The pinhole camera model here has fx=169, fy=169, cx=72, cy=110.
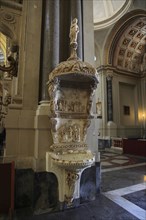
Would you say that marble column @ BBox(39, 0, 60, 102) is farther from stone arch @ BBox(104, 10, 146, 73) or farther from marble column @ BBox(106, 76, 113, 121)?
marble column @ BBox(106, 76, 113, 121)

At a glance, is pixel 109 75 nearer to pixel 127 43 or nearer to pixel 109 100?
pixel 109 100

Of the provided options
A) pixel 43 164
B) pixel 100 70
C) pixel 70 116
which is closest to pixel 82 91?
pixel 70 116

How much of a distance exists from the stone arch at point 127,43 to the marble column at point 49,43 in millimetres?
7649

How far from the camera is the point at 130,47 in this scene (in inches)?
457

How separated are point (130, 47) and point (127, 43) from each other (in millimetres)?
414

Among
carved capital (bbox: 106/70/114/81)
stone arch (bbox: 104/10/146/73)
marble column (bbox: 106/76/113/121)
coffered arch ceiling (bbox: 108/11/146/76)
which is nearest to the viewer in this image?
stone arch (bbox: 104/10/146/73)

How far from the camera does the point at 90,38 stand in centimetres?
383

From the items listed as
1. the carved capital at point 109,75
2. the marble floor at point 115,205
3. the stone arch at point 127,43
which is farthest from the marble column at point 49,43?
the carved capital at point 109,75

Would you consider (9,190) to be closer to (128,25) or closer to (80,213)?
(80,213)

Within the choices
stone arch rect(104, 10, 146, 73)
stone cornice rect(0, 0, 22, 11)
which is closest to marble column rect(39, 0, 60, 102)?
stone cornice rect(0, 0, 22, 11)

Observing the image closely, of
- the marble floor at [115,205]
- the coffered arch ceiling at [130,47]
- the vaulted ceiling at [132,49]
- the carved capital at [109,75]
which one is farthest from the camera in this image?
the carved capital at [109,75]

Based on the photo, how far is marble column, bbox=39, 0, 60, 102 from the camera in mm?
3181

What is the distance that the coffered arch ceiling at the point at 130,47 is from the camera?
1029 cm

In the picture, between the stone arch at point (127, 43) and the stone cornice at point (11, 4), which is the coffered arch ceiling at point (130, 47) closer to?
the stone arch at point (127, 43)
